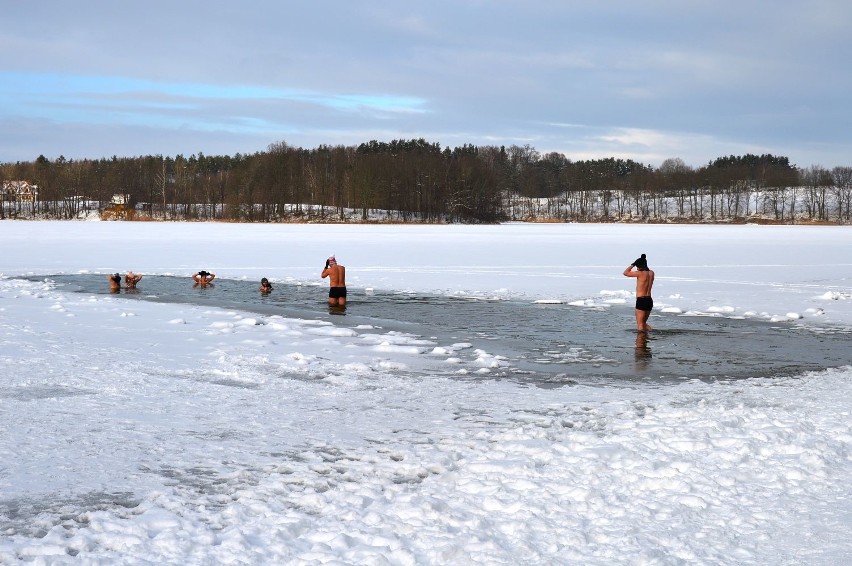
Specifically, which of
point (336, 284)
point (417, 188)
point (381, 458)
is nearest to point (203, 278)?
point (336, 284)

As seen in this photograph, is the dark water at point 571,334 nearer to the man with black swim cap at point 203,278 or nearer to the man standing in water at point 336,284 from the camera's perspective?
the man standing in water at point 336,284

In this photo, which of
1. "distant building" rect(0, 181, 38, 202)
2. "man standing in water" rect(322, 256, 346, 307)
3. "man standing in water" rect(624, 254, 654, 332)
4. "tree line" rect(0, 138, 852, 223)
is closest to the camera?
"man standing in water" rect(624, 254, 654, 332)

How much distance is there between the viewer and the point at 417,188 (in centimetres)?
10169

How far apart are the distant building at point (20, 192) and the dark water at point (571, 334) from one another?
106489 mm

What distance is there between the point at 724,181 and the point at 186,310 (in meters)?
129

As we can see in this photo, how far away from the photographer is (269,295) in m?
18.5

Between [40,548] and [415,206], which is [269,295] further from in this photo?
[415,206]

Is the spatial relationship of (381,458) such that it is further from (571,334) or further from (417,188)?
(417,188)

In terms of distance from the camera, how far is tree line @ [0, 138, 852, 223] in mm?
100375

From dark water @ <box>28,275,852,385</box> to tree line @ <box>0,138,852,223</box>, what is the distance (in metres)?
77.7

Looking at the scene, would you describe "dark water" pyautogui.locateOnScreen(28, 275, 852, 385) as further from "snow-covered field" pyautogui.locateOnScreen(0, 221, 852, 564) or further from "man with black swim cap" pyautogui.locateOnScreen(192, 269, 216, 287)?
"snow-covered field" pyautogui.locateOnScreen(0, 221, 852, 564)

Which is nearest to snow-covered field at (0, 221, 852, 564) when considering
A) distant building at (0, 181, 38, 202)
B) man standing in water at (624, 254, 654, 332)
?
man standing in water at (624, 254, 654, 332)

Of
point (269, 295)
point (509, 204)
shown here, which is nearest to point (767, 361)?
point (269, 295)

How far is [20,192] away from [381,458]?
435 feet
